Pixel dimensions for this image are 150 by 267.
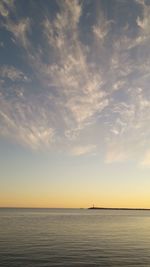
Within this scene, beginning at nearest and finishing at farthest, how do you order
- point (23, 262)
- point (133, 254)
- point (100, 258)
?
1. point (23, 262)
2. point (100, 258)
3. point (133, 254)

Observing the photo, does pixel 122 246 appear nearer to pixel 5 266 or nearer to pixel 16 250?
pixel 16 250

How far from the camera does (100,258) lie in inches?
1380

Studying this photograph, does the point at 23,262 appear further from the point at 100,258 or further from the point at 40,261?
the point at 100,258

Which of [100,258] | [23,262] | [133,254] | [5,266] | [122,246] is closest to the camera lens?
[5,266]

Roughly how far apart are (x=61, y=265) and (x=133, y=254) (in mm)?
11743

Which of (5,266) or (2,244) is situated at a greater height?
(2,244)

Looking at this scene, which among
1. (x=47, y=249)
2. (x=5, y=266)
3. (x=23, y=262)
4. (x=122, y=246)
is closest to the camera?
(x=5, y=266)

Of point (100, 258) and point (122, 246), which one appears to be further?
point (122, 246)

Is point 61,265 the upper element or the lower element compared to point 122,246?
lower

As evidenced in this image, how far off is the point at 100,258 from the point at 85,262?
2.95m

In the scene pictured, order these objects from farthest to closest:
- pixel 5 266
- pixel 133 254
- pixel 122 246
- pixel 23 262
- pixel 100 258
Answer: pixel 122 246 → pixel 133 254 → pixel 100 258 → pixel 23 262 → pixel 5 266

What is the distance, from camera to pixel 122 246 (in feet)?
147

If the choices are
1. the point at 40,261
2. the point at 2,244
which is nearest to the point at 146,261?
the point at 40,261

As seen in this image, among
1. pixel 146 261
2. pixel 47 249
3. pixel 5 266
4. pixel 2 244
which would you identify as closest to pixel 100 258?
pixel 146 261
